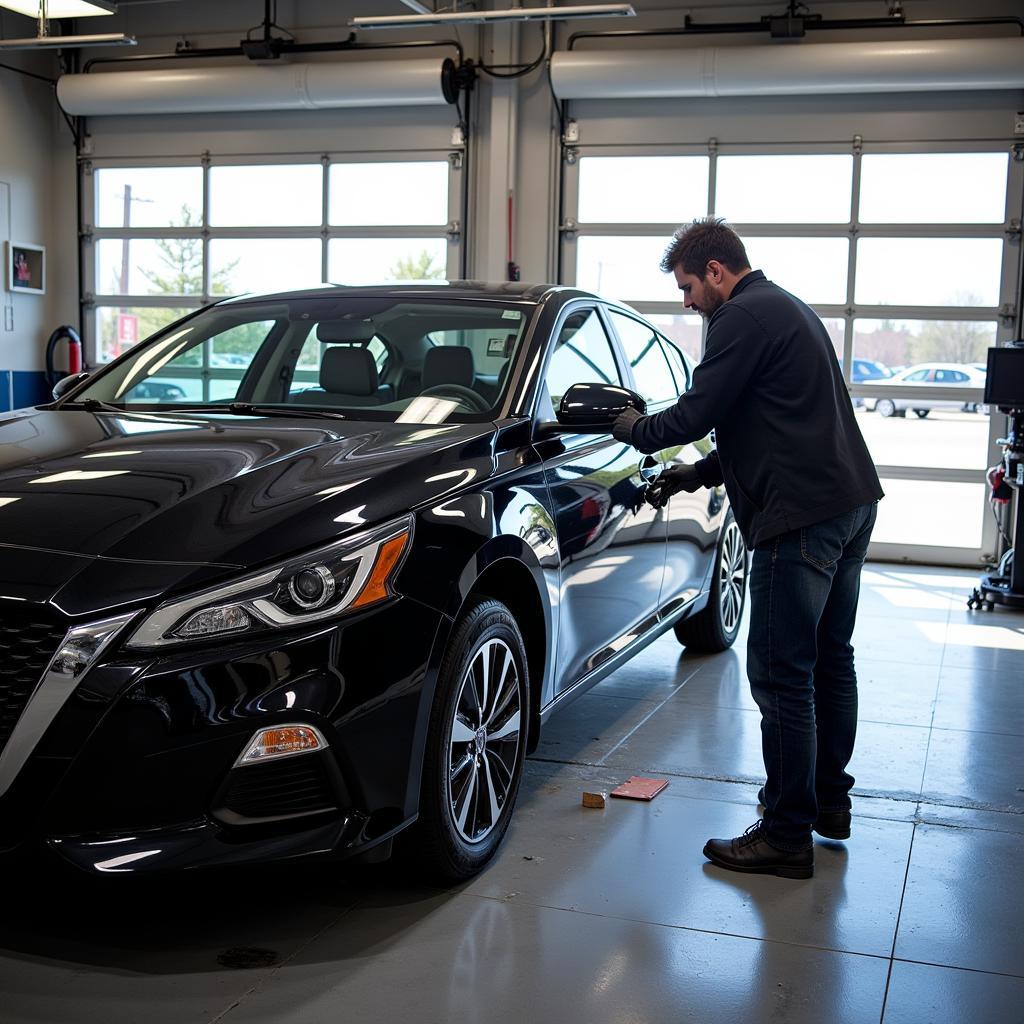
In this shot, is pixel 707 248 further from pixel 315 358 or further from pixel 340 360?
pixel 315 358

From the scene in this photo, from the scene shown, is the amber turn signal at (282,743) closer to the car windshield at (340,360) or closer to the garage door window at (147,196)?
the car windshield at (340,360)

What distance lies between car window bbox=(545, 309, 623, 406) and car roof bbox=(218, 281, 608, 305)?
9 cm

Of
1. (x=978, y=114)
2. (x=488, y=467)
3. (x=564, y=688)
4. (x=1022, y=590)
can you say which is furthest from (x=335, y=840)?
(x=978, y=114)

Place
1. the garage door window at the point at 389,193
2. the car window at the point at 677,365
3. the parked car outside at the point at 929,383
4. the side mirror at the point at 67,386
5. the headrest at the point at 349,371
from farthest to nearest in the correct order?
the garage door window at the point at 389,193, the parked car outside at the point at 929,383, the car window at the point at 677,365, the side mirror at the point at 67,386, the headrest at the point at 349,371

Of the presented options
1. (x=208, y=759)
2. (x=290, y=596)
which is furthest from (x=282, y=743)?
(x=290, y=596)

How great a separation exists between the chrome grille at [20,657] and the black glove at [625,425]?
160 cm

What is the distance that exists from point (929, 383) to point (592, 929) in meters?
7.38

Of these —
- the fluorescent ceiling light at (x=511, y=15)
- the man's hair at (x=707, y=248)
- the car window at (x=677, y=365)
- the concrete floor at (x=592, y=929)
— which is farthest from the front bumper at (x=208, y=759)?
the fluorescent ceiling light at (x=511, y=15)

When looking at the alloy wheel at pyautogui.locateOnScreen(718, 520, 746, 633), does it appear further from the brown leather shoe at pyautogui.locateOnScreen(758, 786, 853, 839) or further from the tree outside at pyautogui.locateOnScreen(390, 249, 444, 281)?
the tree outside at pyautogui.locateOnScreen(390, 249, 444, 281)

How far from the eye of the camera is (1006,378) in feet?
24.4

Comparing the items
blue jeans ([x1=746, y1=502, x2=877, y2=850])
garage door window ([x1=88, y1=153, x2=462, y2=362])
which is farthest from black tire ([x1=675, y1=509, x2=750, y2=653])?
garage door window ([x1=88, y1=153, x2=462, y2=362])

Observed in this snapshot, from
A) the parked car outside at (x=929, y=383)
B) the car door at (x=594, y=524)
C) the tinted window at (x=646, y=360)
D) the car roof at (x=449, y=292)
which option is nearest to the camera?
the car door at (x=594, y=524)

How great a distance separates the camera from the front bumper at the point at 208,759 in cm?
226

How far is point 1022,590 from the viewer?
24.1ft
